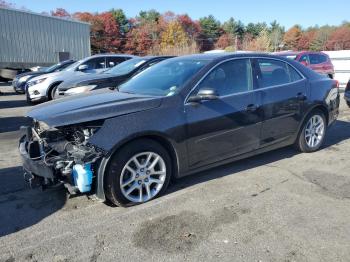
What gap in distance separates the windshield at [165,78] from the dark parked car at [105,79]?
11.2 feet

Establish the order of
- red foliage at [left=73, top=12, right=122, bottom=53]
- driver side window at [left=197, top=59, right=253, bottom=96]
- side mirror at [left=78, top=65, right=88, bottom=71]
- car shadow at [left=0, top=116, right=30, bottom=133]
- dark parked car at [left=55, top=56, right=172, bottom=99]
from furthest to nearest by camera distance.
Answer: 1. red foliage at [left=73, top=12, right=122, bottom=53]
2. side mirror at [left=78, top=65, right=88, bottom=71]
3. dark parked car at [left=55, top=56, right=172, bottom=99]
4. car shadow at [left=0, top=116, right=30, bottom=133]
5. driver side window at [left=197, top=59, right=253, bottom=96]

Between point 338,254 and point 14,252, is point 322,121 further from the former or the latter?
point 14,252

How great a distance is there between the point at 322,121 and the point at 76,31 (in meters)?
38.2

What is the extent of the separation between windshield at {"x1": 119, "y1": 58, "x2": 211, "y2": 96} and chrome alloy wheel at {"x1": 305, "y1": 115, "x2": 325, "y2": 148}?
7.50 ft

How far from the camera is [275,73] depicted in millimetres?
5285

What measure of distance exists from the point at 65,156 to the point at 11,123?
5.98 m

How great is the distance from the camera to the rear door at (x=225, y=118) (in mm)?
4262

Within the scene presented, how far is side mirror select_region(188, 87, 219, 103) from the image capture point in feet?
13.6

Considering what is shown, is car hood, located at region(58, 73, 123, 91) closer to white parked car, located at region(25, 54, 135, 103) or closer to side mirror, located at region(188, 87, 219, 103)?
white parked car, located at region(25, 54, 135, 103)

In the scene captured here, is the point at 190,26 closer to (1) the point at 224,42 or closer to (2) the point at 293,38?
(1) the point at 224,42

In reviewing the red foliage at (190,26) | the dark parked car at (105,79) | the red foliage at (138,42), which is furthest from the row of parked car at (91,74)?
the red foliage at (190,26)

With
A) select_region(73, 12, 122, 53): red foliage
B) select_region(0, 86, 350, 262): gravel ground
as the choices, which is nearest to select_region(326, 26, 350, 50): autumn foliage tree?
select_region(73, 12, 122, 53): red foliage

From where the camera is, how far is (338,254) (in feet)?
9.84

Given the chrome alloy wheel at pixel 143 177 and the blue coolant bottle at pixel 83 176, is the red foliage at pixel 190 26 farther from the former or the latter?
the blue coolant bottle at pixel 83 176
